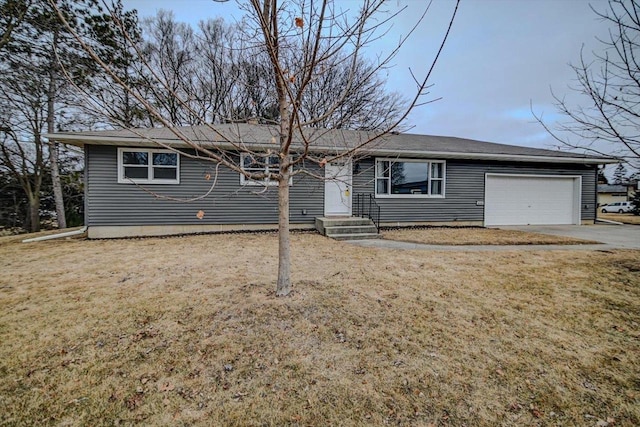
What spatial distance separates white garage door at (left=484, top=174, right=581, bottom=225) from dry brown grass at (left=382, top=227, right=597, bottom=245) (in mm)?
2520

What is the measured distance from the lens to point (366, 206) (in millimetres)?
10766

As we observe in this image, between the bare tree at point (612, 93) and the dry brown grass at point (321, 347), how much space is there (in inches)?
85.9

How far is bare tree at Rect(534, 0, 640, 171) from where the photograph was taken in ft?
11.8

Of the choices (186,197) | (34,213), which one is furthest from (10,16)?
(186,197)

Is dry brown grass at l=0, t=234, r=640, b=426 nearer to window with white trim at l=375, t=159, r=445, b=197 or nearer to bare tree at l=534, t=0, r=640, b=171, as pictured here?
bare tree at l=534, t=0, r=640, b=171

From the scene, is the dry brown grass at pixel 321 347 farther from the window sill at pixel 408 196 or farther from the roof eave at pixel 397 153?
the window sill at pixel 408 196

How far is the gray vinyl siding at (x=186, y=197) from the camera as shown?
8820 mm

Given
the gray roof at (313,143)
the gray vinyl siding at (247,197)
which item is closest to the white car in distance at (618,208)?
the gray vinyl siding at (247,197)

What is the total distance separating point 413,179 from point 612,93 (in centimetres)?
723

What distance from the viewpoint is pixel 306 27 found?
267cm

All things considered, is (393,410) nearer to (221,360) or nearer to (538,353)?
(221,360)

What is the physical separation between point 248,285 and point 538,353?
3.49 meters

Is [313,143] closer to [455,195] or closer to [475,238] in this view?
[475,238]

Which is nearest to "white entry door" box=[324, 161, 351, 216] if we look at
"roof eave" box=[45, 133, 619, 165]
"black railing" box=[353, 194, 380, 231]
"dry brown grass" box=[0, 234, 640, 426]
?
"black railing" box=[353, 194, 380, 231]
